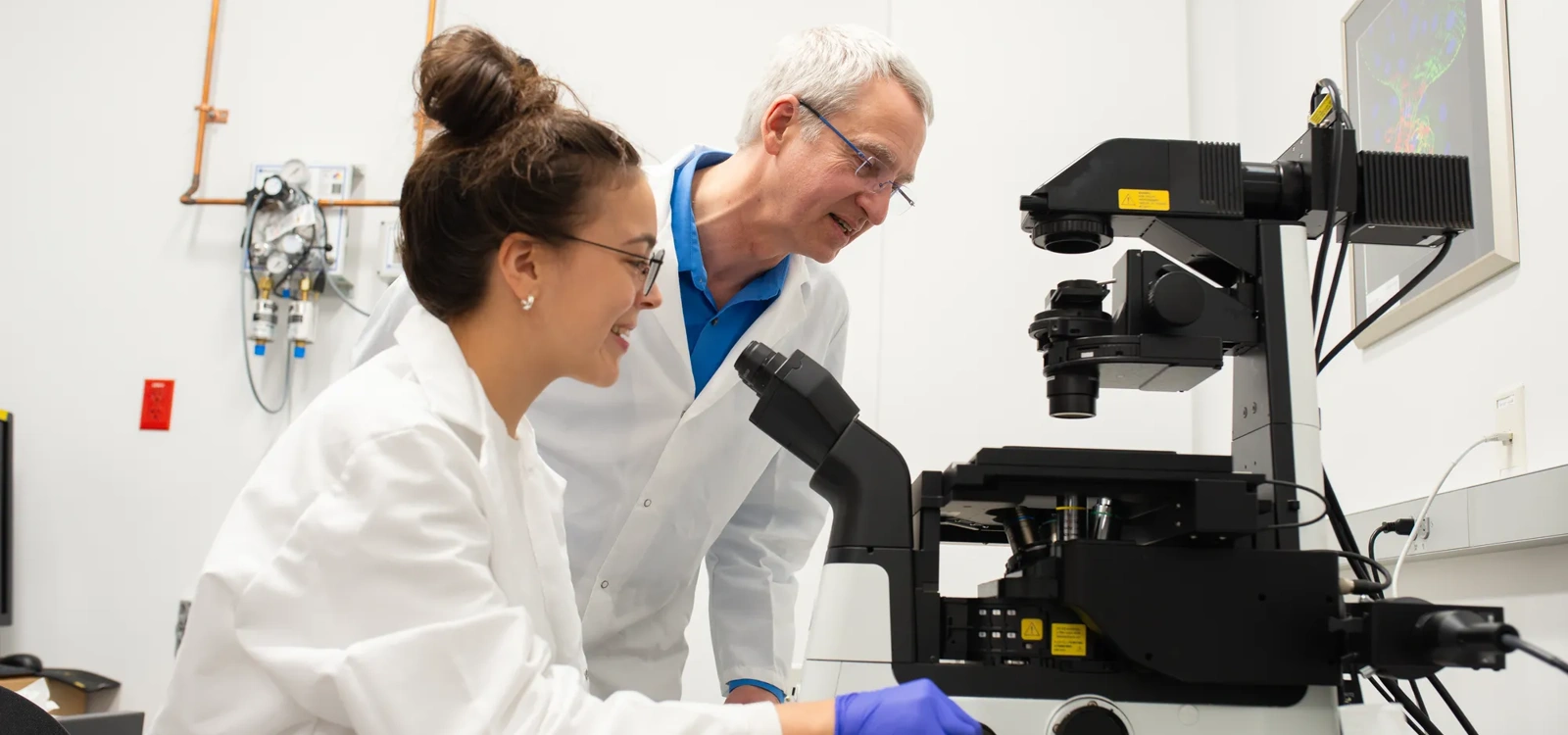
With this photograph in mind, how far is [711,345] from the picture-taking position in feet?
4.83

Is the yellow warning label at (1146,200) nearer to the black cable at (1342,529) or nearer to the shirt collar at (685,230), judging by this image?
the black cable at (1342,529)

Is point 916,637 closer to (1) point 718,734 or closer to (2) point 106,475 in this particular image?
(1) point 718,734

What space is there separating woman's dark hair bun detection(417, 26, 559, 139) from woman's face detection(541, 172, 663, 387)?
0.35ft

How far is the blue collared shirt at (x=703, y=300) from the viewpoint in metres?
1.45

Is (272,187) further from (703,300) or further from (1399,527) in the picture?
(1399,527)

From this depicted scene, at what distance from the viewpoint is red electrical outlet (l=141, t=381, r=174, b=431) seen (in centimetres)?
275

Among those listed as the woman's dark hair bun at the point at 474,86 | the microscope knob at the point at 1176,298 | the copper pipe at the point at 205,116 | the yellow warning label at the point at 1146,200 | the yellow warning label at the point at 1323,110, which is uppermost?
the copper pipe at the point at 205,116

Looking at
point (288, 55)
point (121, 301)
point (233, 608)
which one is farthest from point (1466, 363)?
point (121, 301)

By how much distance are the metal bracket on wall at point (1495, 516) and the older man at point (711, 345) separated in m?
0.83

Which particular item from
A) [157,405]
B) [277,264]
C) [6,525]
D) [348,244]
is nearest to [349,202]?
[348,244]

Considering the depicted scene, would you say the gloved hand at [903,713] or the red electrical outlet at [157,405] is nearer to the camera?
the gloved hand at [903,713]

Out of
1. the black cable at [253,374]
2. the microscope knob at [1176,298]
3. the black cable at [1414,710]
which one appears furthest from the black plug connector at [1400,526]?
the black cable at [253,374]

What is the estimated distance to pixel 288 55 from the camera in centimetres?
290

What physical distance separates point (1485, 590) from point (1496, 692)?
0.13 meters
